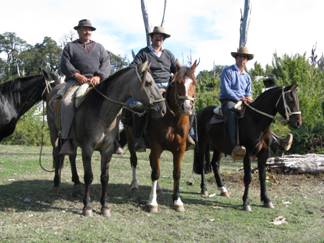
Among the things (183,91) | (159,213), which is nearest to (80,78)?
(183,91)

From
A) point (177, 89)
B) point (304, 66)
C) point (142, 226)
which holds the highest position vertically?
point (304, 66)

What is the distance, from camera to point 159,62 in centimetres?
848

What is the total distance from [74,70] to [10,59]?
60.6m

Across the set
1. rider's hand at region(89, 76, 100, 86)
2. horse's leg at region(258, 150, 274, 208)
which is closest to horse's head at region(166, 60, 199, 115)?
rider's hand at region(89, 76, 100, 86)

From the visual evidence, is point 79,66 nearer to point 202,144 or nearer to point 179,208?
point 179,208

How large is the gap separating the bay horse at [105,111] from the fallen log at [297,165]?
18.5 feet

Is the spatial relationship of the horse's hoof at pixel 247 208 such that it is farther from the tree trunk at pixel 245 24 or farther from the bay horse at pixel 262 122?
the tree trunk at pixel 245 24

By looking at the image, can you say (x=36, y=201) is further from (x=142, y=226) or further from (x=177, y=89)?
(x=177, y=89)

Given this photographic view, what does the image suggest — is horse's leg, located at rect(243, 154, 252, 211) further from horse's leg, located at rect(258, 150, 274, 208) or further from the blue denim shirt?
the blue denim shirt

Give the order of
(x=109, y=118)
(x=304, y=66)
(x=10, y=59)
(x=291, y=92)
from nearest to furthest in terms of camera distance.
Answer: (x=109, y=118), (x=291, y=92), (x=304, y=66), (x=10, y=59)

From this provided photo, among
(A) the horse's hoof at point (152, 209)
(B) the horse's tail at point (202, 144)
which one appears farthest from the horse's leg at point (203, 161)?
(A) the horse's hoof at point (152, 209)

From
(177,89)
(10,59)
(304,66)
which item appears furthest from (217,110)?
(10,59)

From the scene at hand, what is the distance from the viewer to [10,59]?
64.9m

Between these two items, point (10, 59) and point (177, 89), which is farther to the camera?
point (10, 59)
